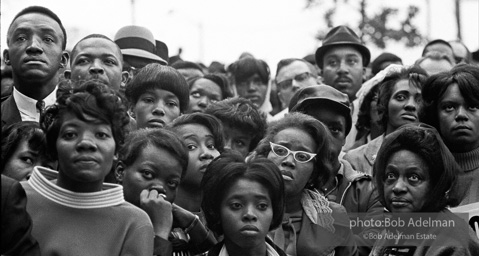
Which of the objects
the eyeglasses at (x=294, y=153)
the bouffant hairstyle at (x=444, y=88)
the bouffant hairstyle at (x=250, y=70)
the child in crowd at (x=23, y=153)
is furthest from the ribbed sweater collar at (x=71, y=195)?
the bouffant hairstyle at (x=250, y=70)

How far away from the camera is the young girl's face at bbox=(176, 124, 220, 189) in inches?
199

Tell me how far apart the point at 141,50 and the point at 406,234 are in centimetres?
321

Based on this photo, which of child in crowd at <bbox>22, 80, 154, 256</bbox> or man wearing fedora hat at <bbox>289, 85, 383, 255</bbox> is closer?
child in crowd at <bbox>22, 80, 154, 256</bbox>

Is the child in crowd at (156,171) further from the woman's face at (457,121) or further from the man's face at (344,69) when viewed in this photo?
the man's face at (344,69)

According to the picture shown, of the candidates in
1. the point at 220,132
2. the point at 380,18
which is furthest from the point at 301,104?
the point at 380,18

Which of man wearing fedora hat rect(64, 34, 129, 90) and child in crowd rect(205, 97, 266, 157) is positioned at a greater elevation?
man wearing fedora hat rect(64, 34, 129, 90)

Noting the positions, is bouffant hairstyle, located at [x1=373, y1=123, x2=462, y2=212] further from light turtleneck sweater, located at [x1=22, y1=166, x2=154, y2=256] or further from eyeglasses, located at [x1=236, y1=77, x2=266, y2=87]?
eyeglasses, located at [x1=236, y1=77, x2=266, y2=87]

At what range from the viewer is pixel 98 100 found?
399 centimetres

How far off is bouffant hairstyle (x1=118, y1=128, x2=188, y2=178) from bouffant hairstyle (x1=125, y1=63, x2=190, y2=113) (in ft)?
3.42

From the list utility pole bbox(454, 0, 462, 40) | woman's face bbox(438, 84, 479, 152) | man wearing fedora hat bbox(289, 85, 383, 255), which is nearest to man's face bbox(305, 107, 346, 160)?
man wearing fedora hat bbox(289, 85, 383, 255)

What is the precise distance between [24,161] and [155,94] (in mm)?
1500

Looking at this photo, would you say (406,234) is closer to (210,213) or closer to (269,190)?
(269,190)

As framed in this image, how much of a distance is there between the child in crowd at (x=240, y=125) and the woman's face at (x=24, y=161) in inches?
61.8

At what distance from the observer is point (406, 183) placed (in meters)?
4.70
